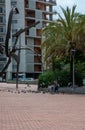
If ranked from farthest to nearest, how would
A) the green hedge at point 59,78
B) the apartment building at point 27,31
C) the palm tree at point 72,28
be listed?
the apartment building at point 27,31, the green hedge at point 59,78, the palm tree at point 72,28

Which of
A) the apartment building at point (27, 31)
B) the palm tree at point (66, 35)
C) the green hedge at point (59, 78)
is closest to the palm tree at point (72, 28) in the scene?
the palm tree at point (66, 35)

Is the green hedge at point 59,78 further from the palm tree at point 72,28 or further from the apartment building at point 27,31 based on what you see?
the apartment building at point 27,31

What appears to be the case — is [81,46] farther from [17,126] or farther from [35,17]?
[35,17]

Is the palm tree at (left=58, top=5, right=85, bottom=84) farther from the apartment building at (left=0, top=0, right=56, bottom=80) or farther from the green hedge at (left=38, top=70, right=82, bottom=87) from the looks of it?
the apartment building at (left=0, top=0, right=56, bottom=80)

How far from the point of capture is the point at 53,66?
52781 millimetres

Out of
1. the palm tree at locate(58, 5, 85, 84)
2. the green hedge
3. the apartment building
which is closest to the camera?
the palm tree at locate(58, 5, 85, 84)

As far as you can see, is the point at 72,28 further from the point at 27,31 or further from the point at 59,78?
the point at 27,31

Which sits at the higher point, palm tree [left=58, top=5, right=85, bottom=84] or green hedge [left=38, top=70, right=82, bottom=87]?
palm tree [left=58, top=5, right=85, bottom=84]

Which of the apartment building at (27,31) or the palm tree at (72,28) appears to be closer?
the palm tree at (72,28)

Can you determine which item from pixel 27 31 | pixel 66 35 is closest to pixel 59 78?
pixel 66 35

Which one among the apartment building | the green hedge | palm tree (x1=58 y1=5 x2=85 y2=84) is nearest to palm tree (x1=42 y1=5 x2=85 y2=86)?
palm tree (x1=58 y1=5 x2=85 y2=84)

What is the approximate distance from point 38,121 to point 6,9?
102 metres

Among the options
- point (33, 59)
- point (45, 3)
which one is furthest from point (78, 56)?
point (45, 3)

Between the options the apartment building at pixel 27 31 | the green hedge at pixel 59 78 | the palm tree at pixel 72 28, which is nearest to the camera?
the palm tree at pixel 72 28
